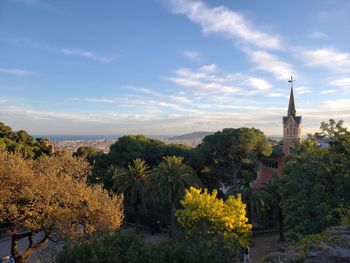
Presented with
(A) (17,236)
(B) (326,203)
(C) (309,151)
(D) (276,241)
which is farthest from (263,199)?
(A) (17,236)

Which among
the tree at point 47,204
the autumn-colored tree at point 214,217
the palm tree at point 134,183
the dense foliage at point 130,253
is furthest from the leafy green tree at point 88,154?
the dense foliage at point 130,253

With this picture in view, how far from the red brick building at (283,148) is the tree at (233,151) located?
10.9 feet

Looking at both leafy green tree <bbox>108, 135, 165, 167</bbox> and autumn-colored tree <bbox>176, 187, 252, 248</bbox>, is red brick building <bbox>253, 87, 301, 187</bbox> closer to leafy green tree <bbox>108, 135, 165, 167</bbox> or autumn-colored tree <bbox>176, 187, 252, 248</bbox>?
leafy green tree <bbox>108, 135, 165, 167</bbox>

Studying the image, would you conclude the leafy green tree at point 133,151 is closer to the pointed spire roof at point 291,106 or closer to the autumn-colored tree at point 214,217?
the autumn-colored tree at point 214,217

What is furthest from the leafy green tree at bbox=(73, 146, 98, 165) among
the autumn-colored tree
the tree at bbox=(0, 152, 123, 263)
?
the tree at bbox=(0, 152, 123, 263)

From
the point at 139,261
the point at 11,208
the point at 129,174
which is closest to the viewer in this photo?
the point at 139,261

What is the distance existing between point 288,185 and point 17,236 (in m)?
14.7

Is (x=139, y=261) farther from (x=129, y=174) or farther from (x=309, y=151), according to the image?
(x=129, y=174)

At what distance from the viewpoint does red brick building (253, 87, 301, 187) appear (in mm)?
43531

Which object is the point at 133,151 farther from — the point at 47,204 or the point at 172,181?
the point at 47,204

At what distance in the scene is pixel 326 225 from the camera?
1723 centimetres

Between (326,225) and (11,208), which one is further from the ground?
(11,208)

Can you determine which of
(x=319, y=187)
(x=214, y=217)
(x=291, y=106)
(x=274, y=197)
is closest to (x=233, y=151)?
(x=274, y=197)

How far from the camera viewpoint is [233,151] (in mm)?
39688
